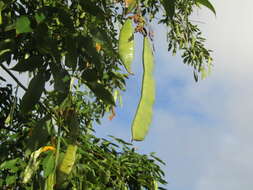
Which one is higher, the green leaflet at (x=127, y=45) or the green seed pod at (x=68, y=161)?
the green leaflet at (x=127, y=45)

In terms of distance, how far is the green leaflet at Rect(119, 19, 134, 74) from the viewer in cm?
99

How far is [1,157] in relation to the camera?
97.0 inches

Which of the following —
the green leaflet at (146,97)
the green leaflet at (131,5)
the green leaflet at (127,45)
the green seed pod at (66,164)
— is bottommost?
the green seed pod at (66,164)

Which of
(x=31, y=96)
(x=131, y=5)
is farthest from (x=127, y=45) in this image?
(x=31, y=96)

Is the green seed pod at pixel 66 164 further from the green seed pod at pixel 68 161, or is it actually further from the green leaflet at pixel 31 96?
the green leaflet at pixel 31 96

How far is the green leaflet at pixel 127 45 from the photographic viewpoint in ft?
3.24

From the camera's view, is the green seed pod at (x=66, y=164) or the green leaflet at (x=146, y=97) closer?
the green leaflet at (x=146, y=97)

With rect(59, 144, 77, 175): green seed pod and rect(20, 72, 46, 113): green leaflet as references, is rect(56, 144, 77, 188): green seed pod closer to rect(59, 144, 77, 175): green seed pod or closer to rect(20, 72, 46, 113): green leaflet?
rect(59, 144, 77, 175): green seed pod

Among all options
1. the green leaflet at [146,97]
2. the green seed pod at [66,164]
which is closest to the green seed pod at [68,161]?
the green seed pod at [66,164]

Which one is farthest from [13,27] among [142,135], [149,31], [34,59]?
[142,135]

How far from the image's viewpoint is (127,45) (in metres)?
1.01

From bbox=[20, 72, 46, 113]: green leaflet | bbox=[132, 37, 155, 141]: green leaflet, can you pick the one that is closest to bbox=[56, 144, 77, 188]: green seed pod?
bbox=[20, 72, 46, 113]: green leaflet

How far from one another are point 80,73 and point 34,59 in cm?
11

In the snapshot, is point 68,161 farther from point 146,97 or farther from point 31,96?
point 146,97
